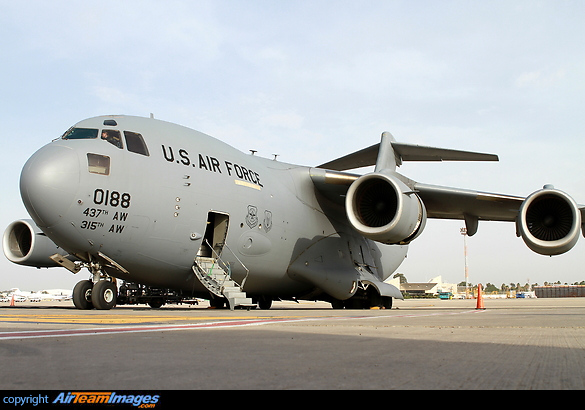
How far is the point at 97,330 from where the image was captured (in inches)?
181

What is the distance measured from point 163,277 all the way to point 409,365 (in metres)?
8.44

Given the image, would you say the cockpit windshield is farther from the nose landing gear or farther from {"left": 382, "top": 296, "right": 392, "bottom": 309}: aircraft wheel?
{"left": 382, "top": 296, "right": 392, "bottom": 309}: aircraft wheel

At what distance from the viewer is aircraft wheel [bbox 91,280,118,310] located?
9.22 m

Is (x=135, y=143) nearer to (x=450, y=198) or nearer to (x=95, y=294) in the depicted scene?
(x=95, y=294)

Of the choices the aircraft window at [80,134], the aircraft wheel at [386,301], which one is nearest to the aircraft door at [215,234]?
the aircraft window at [80,134]

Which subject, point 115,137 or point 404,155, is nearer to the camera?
point 115,137

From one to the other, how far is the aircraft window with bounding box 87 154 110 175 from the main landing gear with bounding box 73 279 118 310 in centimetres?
194

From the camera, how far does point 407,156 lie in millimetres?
14562

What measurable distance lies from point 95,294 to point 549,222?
30.4ft

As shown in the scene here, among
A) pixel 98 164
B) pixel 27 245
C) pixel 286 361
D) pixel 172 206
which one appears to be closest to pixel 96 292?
pixel 172 206

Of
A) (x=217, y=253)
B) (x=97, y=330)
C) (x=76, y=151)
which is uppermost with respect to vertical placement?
(x=76, y=151)

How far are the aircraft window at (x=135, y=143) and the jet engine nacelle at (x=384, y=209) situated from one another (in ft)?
14.1
